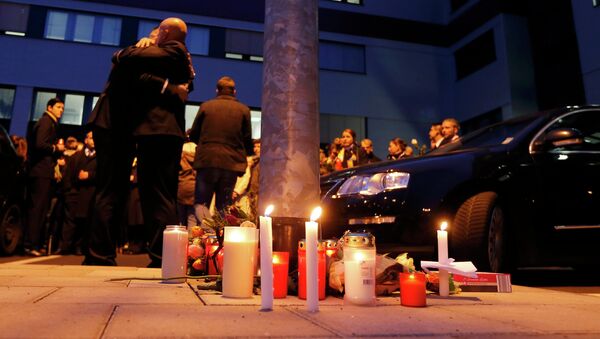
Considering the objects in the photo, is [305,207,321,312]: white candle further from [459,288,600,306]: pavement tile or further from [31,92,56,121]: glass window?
[31,92,56,121]: glass window

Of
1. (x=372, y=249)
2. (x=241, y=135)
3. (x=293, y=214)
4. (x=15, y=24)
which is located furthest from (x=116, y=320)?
(x=15, y=24)

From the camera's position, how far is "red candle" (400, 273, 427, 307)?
7.22ft

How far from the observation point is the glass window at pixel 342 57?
1802 cm

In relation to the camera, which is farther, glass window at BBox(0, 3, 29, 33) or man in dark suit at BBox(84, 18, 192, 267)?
glass window at BBox(0, 3, 29, 33)

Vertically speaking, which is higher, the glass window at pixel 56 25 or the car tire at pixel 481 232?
the glass window at pixel 56 25

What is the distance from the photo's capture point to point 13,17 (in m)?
15.6

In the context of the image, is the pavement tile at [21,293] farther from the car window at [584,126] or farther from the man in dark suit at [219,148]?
the car window at [584,126]

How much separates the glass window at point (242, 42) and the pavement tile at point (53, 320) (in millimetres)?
16053

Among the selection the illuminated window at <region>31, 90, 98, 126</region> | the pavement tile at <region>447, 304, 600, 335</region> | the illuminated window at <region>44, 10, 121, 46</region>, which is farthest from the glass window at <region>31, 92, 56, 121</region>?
the pavement tile at <region>447, 304, 600, 335</region>

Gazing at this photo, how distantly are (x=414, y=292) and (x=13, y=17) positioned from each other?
17.3 meters

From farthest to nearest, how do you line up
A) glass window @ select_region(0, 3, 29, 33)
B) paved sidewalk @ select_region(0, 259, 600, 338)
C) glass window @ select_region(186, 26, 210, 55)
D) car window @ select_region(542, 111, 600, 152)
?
glass window @ select_region(186, 26, 210, 55)
glass window @ select_region(0, 3, 29, 33)
car window @ select_region(542, 111, 600, 152)
paved sidewalk @ select_region(0, 259, 600, 338)

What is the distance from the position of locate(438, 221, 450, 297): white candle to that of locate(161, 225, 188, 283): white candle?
4.79 ft

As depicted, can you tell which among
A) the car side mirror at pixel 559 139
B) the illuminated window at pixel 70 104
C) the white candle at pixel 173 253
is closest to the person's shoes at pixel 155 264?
the white candle at pixel 173 253

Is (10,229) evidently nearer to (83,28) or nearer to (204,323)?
(204,323)
